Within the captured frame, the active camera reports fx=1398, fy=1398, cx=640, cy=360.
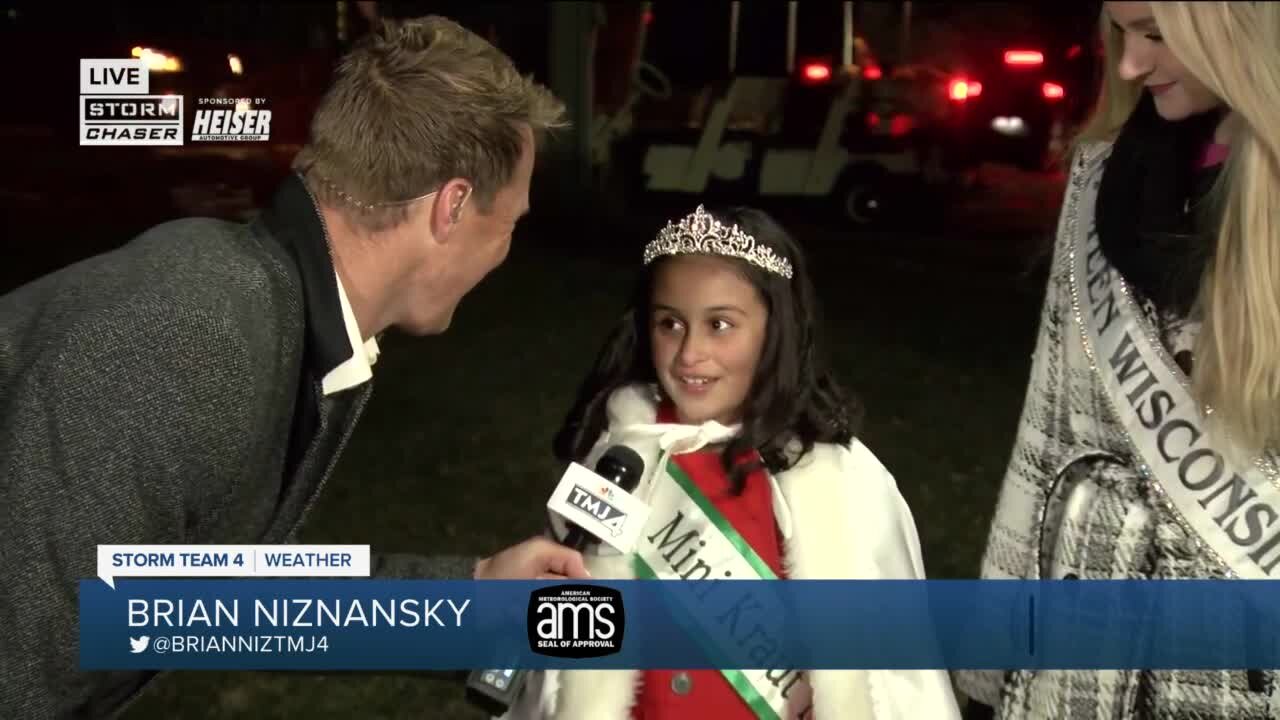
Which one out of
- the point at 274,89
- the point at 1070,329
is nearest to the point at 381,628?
the point at 1070,329

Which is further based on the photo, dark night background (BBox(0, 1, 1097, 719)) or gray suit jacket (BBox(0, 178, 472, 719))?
dark night background (BBox(0, 1, 1097, 719))

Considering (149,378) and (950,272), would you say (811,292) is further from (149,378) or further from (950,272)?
(950,272)

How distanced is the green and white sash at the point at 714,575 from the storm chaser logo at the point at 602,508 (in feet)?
1.04

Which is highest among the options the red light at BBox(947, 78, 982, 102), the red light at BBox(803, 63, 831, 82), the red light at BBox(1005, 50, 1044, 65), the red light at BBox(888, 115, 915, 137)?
the red light at BBox(1005, 50, 1044, 65)

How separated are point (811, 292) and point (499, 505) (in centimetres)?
339

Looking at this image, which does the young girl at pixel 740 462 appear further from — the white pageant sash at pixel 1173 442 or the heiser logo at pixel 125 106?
the heiser logo at pixel 125 106

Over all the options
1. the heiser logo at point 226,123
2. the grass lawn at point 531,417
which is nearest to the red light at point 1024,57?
the grass lawn at point 531,417

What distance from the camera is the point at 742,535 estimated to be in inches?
104

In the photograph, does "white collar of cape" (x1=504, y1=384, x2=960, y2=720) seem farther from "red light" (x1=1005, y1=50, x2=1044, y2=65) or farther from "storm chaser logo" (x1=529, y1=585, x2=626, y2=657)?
"red light" (x1=1005, y1=50, x2=1044, y2=65)

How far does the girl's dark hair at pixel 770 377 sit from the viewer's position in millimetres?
2658

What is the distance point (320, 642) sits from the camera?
8.55ft

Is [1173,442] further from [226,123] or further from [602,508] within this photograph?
[226,123]

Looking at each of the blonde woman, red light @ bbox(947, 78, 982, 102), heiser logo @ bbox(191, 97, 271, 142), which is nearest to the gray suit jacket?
the blonde woman

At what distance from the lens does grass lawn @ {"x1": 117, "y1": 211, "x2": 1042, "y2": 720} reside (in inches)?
179
